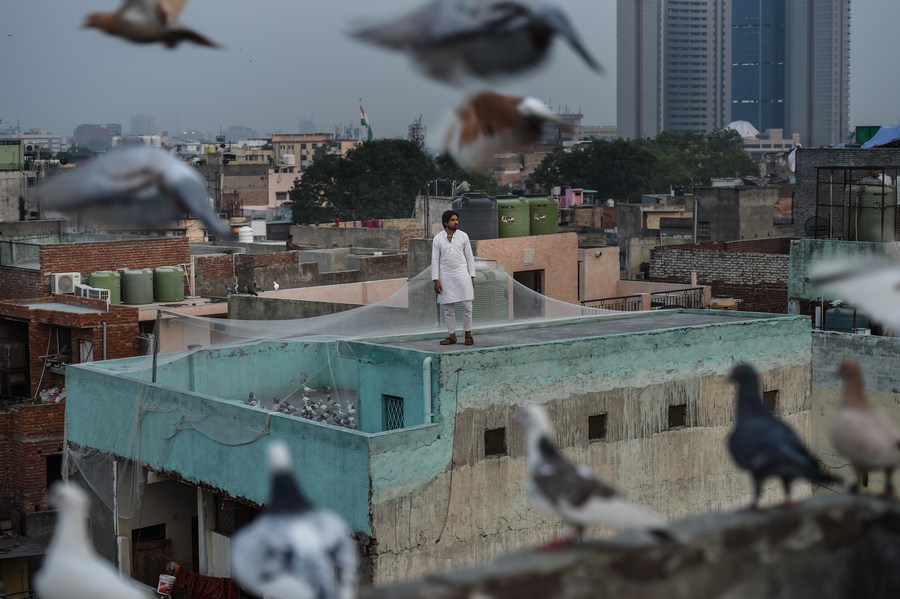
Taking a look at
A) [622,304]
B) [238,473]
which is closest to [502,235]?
[622,304]

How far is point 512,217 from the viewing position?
24688mm

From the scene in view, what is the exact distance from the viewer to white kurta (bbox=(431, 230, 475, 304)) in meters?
14.4

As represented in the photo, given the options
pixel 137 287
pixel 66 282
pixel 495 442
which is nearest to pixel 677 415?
pixel 495 442

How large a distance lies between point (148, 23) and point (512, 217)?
19.6 metres

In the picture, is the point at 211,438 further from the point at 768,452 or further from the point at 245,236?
the point at 245,236

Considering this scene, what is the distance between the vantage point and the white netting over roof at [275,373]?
55.7 ft

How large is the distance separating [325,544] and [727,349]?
44.7 ft

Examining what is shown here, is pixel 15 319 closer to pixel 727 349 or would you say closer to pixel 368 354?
pixel 368 354

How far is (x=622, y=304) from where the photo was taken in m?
27.1

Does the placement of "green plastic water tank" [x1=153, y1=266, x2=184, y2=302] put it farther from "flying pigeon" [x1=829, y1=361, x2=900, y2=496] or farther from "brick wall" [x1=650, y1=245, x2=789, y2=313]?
"flying pigeon" [x1=829, y1=361, x2=900, y2=496]

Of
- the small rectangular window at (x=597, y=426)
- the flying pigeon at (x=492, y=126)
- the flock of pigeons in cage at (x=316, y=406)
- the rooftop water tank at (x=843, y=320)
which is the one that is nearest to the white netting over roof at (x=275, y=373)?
the flock of pigeons in cage at (x=316, y=406)

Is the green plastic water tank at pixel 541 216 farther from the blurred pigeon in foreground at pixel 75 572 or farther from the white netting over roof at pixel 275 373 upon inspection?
the blurred pigeon in foreground at pixel 75 572

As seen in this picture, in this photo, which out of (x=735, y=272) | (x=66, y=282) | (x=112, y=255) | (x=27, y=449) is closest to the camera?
(x=27, y=449)

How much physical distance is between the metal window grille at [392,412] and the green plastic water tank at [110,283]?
13228 mm
